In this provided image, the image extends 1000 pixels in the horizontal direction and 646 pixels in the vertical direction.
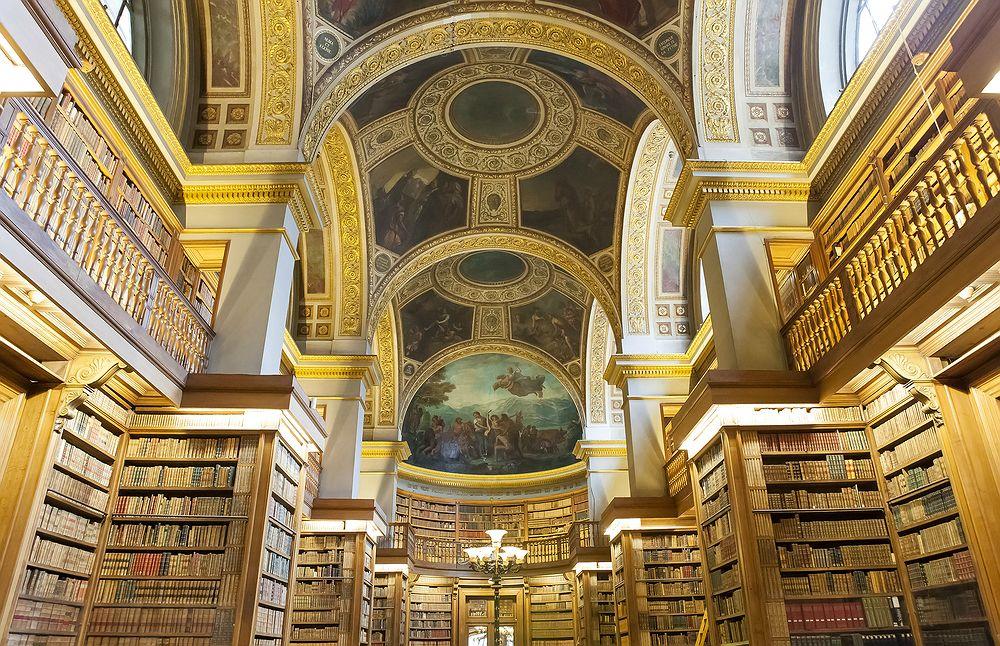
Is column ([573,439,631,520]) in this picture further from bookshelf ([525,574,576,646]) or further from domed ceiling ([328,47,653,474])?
bookshelf ([525,574,576,646])

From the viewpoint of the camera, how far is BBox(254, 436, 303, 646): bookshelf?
22.6 ft

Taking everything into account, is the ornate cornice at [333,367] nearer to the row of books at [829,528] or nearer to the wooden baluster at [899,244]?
the row of books at [829,528]

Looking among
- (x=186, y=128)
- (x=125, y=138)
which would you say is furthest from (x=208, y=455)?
(x=186, y=128)

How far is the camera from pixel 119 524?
6668mm

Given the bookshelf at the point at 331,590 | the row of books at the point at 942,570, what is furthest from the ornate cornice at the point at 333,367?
the row of books at the point at 942,570

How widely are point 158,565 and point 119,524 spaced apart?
0.57m

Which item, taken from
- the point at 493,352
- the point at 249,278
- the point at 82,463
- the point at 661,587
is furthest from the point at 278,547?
the point at 493,352

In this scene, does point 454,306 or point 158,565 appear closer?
point 158,565

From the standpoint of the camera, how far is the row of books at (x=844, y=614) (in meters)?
6.26

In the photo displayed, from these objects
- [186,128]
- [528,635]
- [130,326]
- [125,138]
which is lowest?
[528,635]

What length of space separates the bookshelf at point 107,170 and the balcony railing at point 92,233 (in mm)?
398

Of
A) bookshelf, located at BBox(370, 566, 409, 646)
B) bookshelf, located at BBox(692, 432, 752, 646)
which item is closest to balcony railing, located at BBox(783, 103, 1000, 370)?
bookshelf, located at BBox(692, 432, 752, 646)

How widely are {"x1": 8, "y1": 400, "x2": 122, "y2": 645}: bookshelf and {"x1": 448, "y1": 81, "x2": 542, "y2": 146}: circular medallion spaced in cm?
940

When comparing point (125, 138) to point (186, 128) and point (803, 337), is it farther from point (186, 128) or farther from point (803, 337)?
point (803, 337)
